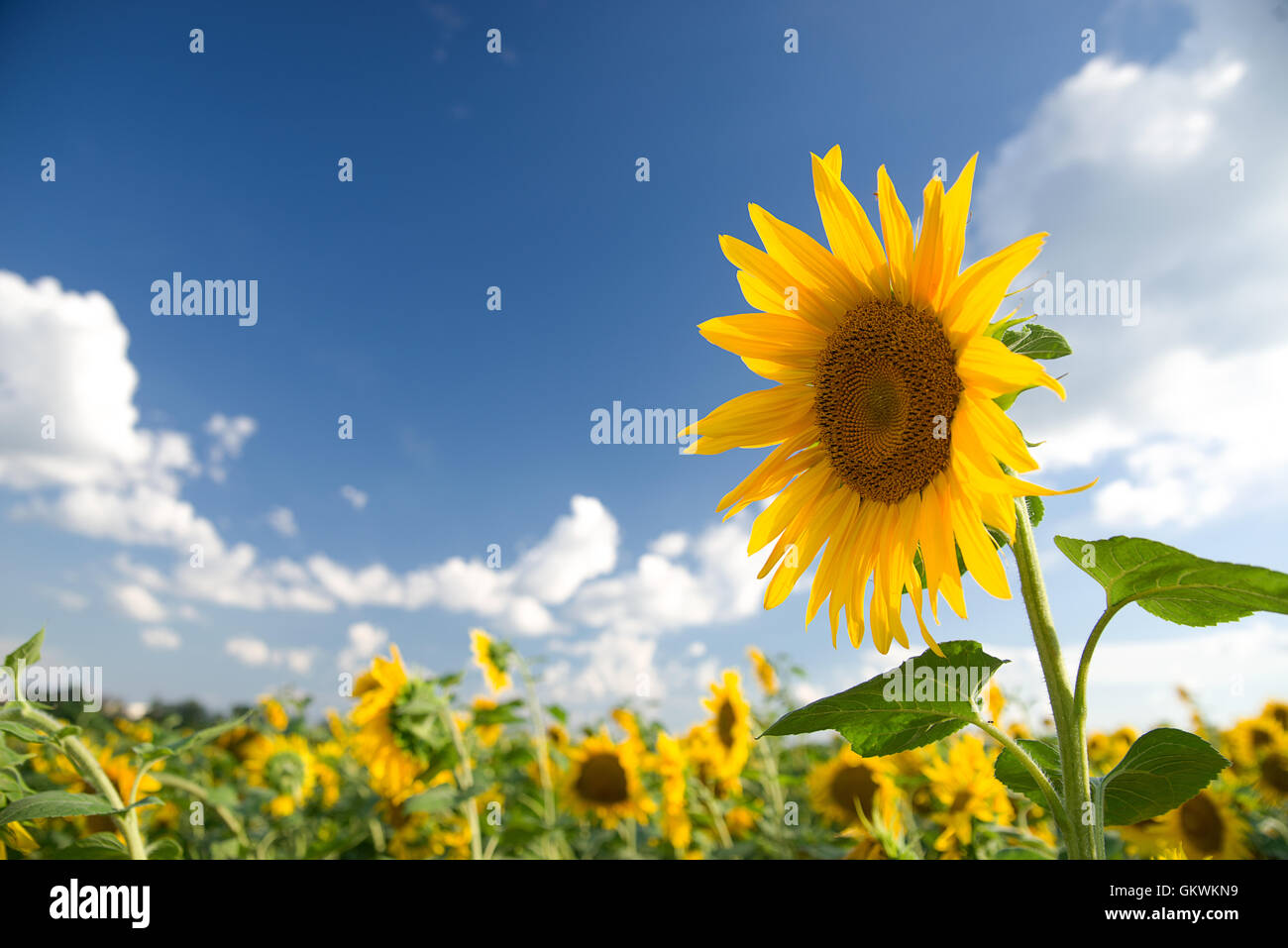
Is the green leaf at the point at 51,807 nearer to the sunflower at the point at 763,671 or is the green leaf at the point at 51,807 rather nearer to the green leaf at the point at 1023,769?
the green leaf at the point at 1023,769

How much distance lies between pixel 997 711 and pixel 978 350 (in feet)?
13.9

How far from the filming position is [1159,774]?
1.20 meters

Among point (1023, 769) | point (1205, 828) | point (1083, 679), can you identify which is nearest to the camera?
point (1083, 679)

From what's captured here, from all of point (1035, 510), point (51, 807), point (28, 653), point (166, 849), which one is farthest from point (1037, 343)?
point (166, 849)

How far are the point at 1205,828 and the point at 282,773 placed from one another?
23.4 feet

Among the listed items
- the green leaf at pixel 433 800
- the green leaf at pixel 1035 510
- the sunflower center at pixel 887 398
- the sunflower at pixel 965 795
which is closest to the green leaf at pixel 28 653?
the green leaf at pixel 433 800

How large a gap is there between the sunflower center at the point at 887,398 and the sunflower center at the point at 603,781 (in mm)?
4767

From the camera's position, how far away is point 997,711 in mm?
4633

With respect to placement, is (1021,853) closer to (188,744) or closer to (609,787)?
(188,744)

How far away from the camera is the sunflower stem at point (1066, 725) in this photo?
42.1 inches

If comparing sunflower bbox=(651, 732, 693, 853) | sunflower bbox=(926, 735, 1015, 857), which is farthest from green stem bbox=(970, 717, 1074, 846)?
sunflower bbox=(651, 732, 693, 853)
